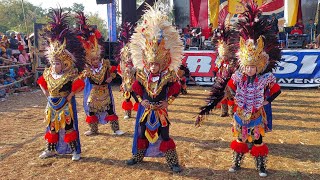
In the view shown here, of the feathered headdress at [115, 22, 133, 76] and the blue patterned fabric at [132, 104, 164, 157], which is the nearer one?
the blue patterned fabric at [132, 104, 164, 157]

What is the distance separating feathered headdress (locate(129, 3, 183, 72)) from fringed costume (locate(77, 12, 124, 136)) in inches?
67.8

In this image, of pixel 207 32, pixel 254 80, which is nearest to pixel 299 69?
pixel 207 32

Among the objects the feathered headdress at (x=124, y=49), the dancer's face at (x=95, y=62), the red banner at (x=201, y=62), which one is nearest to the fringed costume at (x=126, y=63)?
the feathered headdress at (x=124, y=49)

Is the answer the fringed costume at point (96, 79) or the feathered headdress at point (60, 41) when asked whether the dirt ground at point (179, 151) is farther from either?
the feathered headdress at point (60, 41)

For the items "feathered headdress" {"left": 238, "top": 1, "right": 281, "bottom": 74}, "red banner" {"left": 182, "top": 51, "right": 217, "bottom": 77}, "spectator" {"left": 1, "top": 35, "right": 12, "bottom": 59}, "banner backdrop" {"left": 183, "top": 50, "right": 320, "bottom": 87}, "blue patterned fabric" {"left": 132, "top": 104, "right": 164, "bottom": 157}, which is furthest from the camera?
"spectator" {"left": 1, "top": 35, "right": 12, "bottom": 59}

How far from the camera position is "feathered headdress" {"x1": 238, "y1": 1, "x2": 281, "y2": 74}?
433 centimetres

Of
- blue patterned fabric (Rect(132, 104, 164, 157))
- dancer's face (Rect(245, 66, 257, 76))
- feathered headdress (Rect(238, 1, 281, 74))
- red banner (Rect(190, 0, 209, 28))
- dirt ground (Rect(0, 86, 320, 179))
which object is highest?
red banner (Rect(190, 0, 209, 28))

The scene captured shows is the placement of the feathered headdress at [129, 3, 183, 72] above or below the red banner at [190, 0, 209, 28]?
below

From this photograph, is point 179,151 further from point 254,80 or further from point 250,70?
point 250,70

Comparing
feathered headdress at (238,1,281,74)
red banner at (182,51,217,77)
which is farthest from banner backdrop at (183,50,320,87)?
feathered headdress at (238,1,281,74)

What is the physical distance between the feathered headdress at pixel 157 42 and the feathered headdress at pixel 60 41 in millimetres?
1056

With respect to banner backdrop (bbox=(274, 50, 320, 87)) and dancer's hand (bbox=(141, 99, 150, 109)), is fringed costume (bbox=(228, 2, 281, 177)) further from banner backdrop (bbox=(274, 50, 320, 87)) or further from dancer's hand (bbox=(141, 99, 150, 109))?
banner backdrop (bbox=(274, 50, 320, 87))

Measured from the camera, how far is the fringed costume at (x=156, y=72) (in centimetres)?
466

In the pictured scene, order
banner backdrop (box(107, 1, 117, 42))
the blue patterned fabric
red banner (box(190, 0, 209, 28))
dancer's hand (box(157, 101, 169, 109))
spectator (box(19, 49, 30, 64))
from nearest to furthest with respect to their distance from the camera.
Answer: dancer's hand (box(157, 101, 169, 109)), the blue patterned fabric, spectator (box(19, 49, 30, 64)), banner backdrop (box(107, 1, 117, 42)), red banner (box(190, 0, 209, 28))
